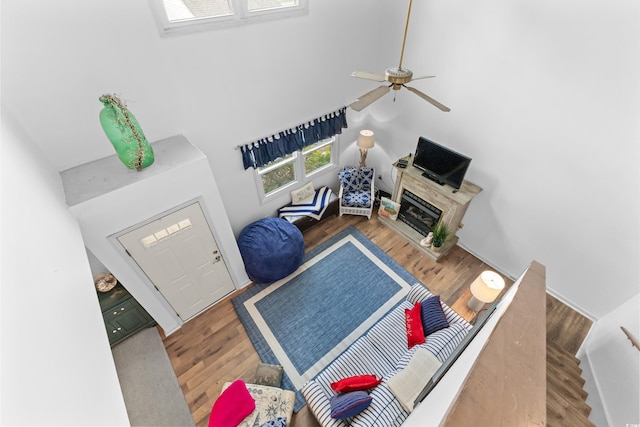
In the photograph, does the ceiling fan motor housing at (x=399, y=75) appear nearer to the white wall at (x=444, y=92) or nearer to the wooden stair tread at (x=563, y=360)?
the white wall at (x=444, y=92)

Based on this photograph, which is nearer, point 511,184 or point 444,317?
point 444,317

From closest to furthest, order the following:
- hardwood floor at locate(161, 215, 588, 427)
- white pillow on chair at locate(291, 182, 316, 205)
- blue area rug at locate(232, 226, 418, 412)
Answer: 1. hardwood floor at locate(161, 215, 588, 427)
2. blue area rug at locate(232, 226, 418, 412)
3. white pillow on chair at locate(291, 182, 316, 205)

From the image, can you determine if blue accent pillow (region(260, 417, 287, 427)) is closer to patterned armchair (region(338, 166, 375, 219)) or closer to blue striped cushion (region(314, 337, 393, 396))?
blue striped cushion (region(314, 337, 393, 396))

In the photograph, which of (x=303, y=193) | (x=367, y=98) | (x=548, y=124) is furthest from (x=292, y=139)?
(x=548, y=124)

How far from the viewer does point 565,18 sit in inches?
106

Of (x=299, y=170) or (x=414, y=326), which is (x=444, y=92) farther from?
(x=414, y=326)

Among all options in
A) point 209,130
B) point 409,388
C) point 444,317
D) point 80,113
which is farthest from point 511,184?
point 80,113

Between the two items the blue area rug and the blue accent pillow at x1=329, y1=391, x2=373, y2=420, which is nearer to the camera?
the blue accent pillow at x1=329, y1=391, x2=373, y2=420

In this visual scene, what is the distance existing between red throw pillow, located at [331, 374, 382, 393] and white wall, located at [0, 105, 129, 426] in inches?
74.3

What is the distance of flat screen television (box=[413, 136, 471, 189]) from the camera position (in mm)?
3881

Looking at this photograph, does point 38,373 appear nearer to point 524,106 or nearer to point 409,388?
point 409,388

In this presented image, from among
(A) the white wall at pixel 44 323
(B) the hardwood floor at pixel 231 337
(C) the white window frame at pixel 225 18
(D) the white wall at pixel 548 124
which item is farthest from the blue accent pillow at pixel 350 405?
(C) the white window frame at pixel 225 18


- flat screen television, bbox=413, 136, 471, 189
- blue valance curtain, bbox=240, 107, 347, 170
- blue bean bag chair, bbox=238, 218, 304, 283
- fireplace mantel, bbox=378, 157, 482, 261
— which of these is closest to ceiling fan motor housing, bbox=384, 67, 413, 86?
A: flat screen television, bbox=413, 136, 471, 189

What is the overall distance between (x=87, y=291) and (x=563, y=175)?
4.74m
